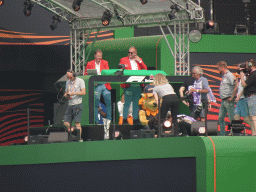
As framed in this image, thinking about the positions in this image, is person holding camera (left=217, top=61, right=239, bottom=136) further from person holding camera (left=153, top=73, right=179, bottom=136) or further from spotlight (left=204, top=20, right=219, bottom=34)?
spotlight (left=204, top=20, right=219, bottom=34)

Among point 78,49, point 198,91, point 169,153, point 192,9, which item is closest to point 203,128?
point 169,153

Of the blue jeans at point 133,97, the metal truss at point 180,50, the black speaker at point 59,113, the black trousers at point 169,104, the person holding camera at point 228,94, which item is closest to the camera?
the black trousers at point 169,104

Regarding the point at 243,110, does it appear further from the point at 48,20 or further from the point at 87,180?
the point at 48,20

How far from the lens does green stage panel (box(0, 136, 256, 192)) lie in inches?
250

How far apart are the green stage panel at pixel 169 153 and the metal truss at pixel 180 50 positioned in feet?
20.4

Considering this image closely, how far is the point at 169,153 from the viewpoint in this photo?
6398 mm

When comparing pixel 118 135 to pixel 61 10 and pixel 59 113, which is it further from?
pixel 61 10

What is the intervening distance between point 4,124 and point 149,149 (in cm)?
822

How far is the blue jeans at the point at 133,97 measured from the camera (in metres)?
9.83

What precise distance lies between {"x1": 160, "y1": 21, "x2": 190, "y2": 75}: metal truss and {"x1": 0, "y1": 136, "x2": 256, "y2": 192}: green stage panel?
245 inches

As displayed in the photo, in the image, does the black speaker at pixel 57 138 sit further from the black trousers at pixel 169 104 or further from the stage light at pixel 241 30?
the stage light at pixel 241 30

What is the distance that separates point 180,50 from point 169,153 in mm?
6808

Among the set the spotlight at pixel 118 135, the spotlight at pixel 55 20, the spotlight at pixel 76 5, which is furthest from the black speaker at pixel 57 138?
the spotlight at pixel 55 20

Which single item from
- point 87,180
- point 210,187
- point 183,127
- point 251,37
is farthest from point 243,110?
point 251,37
